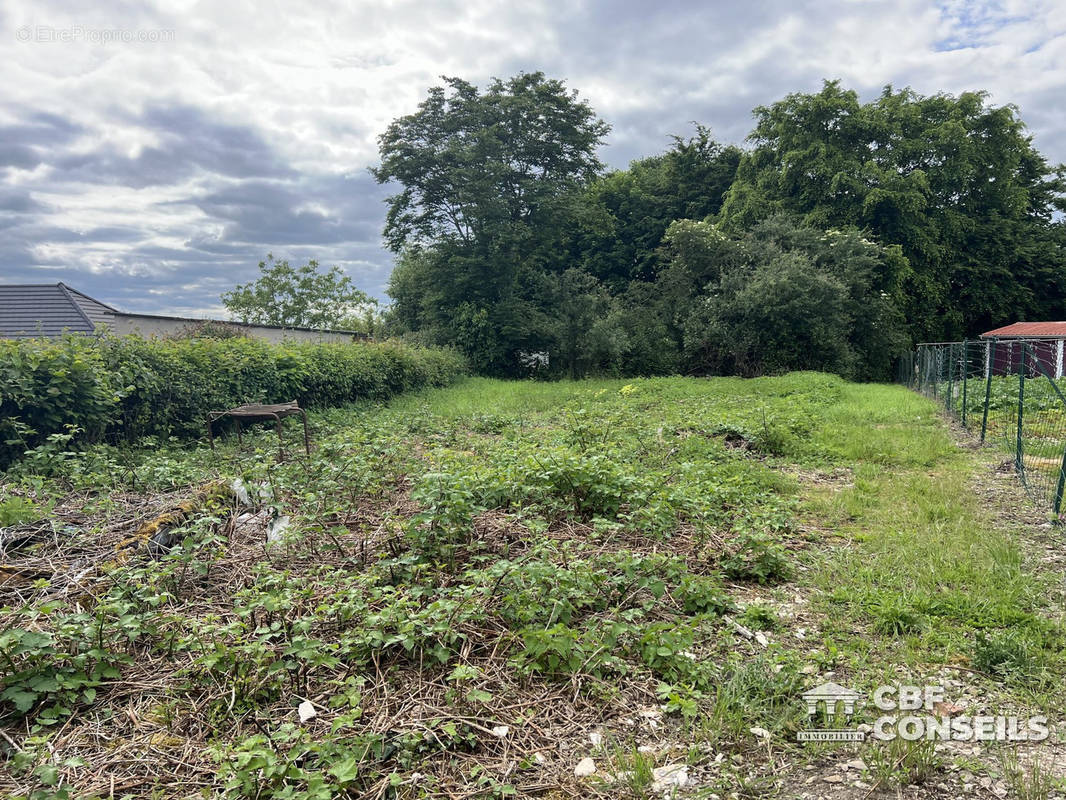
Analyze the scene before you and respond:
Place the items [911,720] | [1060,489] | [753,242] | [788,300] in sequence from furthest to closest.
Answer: [753,242] → [788,300] → [1060,489] → [911,720]

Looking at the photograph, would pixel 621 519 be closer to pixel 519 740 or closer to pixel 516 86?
pixel 519 740

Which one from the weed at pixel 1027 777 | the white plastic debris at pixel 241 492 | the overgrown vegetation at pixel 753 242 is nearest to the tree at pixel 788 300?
the overgrown vegetation at pixel 753 242

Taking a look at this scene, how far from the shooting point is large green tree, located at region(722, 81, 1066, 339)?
2188cm

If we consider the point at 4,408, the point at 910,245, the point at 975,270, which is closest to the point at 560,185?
the point at 910,245

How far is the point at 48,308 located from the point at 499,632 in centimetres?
1936

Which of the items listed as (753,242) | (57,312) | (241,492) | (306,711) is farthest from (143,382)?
(753,242)

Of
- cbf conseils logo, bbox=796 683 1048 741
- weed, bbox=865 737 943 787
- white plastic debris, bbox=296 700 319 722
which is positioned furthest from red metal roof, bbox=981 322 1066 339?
white plastic debris, bbox=296 700 319 722

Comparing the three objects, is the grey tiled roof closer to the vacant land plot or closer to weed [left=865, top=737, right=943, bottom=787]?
the vacant land plot

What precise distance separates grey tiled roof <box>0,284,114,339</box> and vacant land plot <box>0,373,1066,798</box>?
Answer: 1399 cm

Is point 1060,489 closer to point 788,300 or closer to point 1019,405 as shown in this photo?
point 1019,405

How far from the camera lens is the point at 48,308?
1648cm

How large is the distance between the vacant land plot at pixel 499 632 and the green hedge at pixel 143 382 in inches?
33.3

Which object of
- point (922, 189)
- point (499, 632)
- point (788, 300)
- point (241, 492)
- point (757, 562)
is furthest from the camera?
point (922, 189)

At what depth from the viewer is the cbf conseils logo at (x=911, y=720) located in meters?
Result: 2.12
